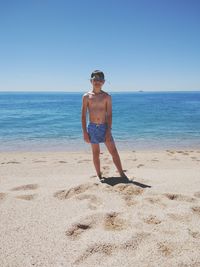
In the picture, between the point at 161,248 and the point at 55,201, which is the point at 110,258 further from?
the point at 55,201

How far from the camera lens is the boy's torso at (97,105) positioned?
5.16 meters

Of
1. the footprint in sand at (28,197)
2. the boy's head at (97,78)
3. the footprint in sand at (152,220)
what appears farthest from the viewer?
the boy's head at (97,78)

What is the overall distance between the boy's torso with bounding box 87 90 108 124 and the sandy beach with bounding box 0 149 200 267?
1.15m

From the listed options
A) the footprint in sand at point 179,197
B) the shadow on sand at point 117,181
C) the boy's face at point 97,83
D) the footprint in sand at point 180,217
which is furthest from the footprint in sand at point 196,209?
the boy's face at point 97,83

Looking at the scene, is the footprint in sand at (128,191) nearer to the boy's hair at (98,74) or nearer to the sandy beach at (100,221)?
the sandy beach at (100,221)

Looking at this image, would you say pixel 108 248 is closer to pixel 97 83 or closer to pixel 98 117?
pixel 98 117

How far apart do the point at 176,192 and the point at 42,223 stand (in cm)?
212

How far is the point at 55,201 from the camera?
13.4ft

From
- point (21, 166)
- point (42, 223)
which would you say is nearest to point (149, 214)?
point (42, 223)

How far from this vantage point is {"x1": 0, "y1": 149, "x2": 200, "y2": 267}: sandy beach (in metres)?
2.66

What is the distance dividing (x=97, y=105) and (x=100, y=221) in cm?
238

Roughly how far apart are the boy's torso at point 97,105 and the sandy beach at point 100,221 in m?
1.15

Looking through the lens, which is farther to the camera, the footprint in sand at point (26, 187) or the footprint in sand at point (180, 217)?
the footprint in sand at point (26, 187)

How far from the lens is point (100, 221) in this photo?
3393mm
